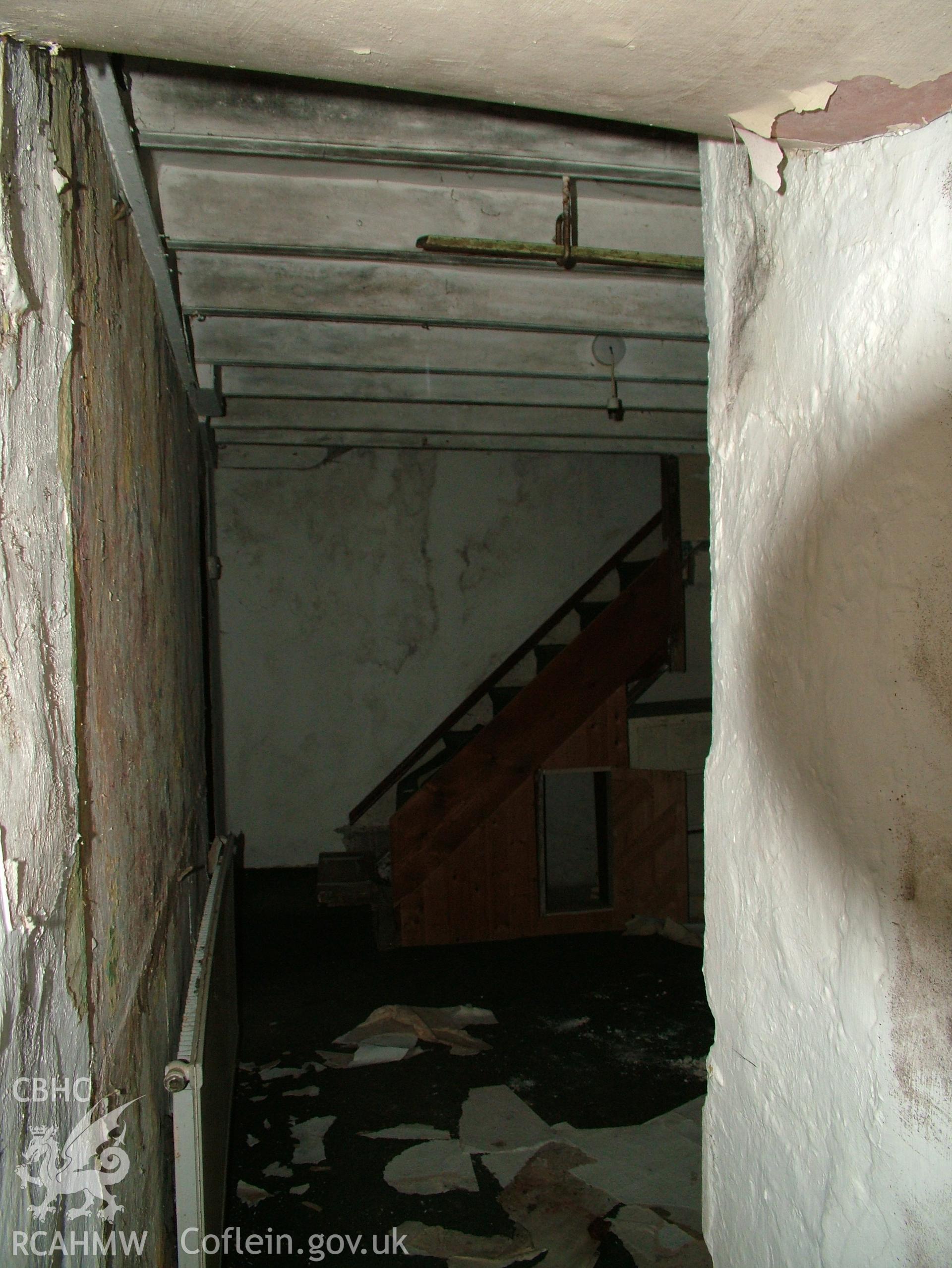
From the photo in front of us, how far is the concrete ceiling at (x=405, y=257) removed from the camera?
196cm

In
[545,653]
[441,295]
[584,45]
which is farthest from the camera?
[545,653]

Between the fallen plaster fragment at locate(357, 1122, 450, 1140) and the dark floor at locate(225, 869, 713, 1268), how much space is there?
0.03m

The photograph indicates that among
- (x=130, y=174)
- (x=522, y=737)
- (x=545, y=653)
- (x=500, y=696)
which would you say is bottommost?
(x=522, y=737)

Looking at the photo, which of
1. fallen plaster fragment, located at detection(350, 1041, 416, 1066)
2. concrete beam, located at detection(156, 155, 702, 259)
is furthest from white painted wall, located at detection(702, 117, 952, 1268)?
fallen plaster fragment, located at detection(350, 1041, 416, 1066)

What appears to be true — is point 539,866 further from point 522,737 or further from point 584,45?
point 584,45

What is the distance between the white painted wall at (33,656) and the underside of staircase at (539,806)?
3.78 metres

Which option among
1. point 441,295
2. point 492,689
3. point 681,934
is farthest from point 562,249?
point 492,689

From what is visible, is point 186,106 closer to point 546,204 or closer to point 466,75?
point 546,204

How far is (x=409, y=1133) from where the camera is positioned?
119 inches

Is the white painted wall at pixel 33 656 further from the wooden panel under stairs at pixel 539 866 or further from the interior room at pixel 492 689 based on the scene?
the wooden panel under stairs at pixel 539 866

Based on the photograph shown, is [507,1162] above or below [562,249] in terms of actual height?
below

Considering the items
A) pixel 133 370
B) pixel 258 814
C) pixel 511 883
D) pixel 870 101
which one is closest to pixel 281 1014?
pixel 511 883

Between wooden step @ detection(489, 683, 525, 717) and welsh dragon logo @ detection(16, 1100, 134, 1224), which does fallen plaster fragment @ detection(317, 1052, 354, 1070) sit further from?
wooden step @ detection(489, 683, 525, 717)

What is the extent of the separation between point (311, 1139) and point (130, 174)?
2.98 metres
